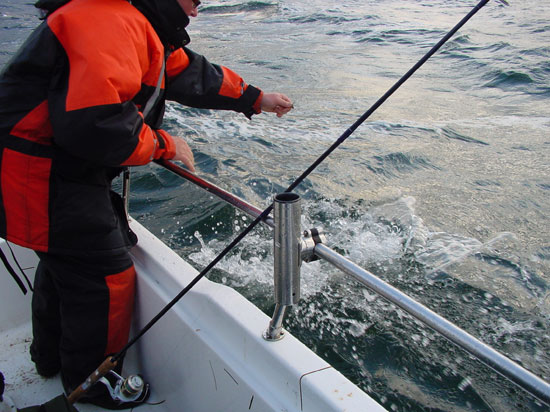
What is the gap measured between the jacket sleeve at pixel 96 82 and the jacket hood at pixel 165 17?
4.3 inches

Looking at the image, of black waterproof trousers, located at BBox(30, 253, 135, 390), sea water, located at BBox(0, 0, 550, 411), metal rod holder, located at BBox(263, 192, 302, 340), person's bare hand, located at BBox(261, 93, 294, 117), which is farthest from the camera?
sea water, located at BBox(0, 0, 550, 411)

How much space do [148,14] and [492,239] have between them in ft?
12.4

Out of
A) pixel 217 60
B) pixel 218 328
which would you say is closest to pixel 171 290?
pixel 218 328

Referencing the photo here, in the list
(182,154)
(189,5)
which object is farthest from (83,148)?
(189,5)

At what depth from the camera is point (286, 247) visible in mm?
1248

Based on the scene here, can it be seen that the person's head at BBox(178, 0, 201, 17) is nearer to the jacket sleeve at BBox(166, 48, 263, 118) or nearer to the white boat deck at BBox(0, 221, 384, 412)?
the jacket sleeve at BBox(166, 48, 263, 118)

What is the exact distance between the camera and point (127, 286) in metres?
1.85

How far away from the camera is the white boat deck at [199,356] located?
4.21 feet

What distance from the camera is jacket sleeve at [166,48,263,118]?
80.5 inches

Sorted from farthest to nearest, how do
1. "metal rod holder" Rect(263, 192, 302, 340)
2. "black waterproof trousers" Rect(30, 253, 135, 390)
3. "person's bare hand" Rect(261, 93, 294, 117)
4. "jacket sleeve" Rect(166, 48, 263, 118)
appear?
"person's bare hand" Rect(261, 93, 294, 117) < "jacket sleeve" Rect(166, 48, 263, 118) < "black waterproof trousers" Rect(30, 253, 135, 390) < "metal rod holder" Rect(263, 192, 302, 340)

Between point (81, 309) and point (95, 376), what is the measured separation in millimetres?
252

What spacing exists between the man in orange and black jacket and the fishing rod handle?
0.13 m

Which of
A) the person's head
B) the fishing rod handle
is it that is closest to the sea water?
the person's head

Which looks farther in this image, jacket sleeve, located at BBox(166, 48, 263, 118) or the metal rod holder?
jacket sleeve, located at BBox(166, 48, 263, 118)
